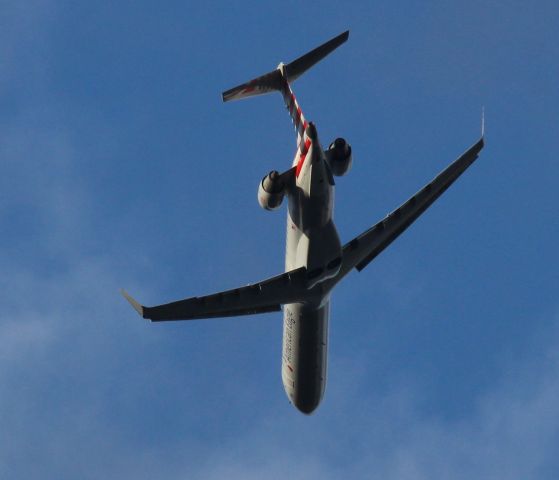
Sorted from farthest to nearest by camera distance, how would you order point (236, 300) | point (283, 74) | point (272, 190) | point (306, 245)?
point (283, 74)
point (236, 300)
point (306, 245)
point (272, 190)

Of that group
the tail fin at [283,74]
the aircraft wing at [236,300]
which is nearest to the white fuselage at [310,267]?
the aircraft wing at [236,300]

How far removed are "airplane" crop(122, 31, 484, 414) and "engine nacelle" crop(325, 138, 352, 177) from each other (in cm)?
4

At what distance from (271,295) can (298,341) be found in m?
5.84

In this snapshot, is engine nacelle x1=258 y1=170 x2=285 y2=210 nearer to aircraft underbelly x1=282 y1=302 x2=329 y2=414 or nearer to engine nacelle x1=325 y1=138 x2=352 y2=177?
engine nacelle x1=325 y1=138 x2=352 y2=177

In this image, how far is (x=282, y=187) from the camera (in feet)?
132

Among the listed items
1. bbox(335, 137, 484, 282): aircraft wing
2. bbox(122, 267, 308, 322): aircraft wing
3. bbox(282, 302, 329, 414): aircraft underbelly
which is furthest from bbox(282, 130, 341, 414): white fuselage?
bbox(335, 137, 484, 282): aircraft wing

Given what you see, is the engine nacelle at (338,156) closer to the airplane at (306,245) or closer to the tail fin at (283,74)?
the airplane at (306,245)

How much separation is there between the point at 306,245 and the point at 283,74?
8.95 metres

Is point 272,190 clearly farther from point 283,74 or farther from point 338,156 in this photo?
point 283,74

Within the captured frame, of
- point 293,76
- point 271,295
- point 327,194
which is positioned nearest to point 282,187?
point 327,194

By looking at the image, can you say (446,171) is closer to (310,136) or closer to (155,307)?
(310,136)

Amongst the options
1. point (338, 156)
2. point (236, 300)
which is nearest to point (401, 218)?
point (338, 156)

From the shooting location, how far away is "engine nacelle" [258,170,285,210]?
40.2m

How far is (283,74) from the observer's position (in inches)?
1816
